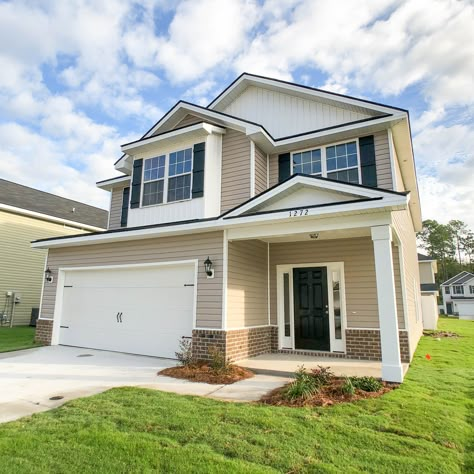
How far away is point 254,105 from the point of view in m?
10.5

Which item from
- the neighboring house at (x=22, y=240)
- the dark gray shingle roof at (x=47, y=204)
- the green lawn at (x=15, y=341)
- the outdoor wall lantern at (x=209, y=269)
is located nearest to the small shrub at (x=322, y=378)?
the outdoor wall lantern at (x=209, y=269)

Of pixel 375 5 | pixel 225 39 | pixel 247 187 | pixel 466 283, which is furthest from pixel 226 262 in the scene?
pixel 466 283

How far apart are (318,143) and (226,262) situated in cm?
417

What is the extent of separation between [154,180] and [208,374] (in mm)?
5682

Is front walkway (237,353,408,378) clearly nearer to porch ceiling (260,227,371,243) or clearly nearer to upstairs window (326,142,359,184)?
porch ceiling (260,227,371,243)

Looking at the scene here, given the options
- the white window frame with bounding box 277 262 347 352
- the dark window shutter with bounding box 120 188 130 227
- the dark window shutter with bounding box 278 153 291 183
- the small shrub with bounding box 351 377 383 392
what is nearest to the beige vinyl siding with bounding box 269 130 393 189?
the white window frame with bounding box 277 262 347 352

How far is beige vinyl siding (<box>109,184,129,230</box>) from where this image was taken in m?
12.4

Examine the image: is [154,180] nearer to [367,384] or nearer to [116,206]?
[116,206]

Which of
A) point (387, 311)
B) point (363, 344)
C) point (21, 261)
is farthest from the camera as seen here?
point (21, 261)

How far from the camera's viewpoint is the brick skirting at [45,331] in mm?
9866

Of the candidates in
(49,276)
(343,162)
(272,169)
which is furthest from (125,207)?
(343,162)

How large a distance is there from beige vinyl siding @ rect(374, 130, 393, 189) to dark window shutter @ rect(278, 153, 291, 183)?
230cm

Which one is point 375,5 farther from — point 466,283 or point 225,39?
point 466,283

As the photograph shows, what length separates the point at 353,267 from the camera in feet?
27.0
